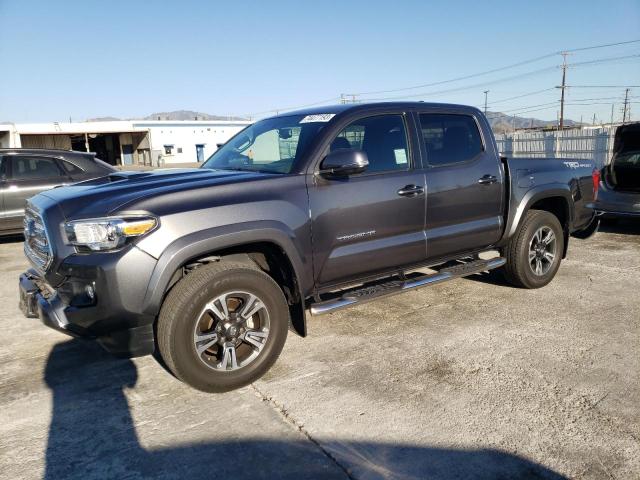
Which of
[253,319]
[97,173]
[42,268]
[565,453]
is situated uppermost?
[97,173]

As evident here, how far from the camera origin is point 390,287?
13.6ft

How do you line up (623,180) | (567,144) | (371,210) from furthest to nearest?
(567,144)
(623,180)
(371,210)

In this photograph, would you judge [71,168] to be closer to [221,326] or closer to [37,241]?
[37,241]

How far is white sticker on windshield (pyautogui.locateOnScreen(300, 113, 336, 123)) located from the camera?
4026 mm

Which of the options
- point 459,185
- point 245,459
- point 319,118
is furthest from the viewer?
point 459,185

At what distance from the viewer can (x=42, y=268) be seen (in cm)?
338

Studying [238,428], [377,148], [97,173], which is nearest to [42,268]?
[238,428]

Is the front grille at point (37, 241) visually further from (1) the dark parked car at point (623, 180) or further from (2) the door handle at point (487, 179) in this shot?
(1) the dark parked car at point (623, 180)

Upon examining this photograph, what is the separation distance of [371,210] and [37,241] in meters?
2.45

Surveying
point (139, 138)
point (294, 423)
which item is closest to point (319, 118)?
point (294, 423)

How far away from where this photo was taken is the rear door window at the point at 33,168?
810 cm

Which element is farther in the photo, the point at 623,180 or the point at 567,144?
the point at 567,144

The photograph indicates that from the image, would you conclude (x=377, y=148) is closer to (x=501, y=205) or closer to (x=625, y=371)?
(x=501, y=205)

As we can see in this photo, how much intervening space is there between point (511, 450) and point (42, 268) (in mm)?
3115
